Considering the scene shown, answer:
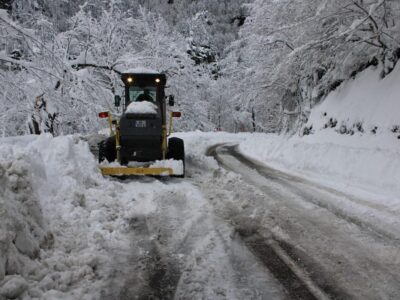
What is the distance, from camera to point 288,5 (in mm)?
15461

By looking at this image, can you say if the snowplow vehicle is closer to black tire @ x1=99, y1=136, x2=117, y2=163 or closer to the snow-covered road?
black tire @ x1=99, y1=136, x2=117, y2=163

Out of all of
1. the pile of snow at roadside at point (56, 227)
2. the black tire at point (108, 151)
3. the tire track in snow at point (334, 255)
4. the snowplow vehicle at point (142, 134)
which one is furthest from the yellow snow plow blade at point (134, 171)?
the tire track in snow at point (334, 255)

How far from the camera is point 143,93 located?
12125 millimetres

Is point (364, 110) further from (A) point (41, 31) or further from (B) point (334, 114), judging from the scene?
(A) point (41, 31)

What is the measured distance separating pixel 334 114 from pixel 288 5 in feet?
14.6

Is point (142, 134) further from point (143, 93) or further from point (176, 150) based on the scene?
point (143, 93)

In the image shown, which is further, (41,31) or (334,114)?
(334,114)

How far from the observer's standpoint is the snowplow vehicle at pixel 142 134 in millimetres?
11273

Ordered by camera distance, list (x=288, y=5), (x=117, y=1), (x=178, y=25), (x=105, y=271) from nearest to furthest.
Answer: (x=105, y=271), (x=288, y=5), (x=117, y=1), (x=178, y=25)

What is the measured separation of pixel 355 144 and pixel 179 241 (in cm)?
894

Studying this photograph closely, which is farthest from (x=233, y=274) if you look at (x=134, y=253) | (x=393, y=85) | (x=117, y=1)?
(x=117, y=1)

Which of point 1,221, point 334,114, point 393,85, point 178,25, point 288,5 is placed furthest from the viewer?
point 178,25

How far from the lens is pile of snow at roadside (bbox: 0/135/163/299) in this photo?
4070 mm

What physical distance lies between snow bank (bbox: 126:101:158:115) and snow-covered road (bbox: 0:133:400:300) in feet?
9.61
